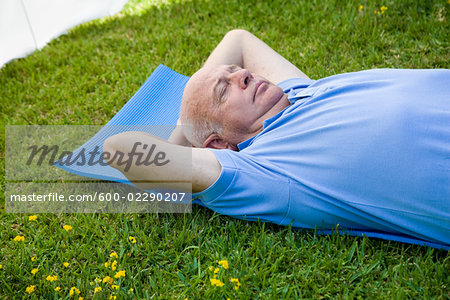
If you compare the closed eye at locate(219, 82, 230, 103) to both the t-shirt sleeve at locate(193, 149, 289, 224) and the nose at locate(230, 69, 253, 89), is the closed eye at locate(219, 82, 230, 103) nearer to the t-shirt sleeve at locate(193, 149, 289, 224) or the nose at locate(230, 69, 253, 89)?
the nose at locate(230, 69, 253, 89)

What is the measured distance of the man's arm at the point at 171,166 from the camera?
6.74ft

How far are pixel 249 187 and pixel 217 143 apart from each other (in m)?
0.45

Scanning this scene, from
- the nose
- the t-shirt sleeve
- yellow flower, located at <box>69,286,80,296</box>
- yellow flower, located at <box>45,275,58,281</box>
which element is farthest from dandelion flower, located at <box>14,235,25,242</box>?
the nose

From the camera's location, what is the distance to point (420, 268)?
192cm

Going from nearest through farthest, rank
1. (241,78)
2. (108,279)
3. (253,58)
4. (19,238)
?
1. (108,279)
2. (19,238)
3. (241,78)
4. (253,58)

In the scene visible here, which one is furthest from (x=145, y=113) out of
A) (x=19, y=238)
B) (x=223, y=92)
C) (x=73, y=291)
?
(x=73, y=291)

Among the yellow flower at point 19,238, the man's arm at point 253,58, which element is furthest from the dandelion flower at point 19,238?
the man's arm at point 253,58

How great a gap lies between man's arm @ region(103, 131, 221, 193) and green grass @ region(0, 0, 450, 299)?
32 cm

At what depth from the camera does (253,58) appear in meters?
2.91

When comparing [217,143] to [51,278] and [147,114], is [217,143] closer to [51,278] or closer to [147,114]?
[147,114]

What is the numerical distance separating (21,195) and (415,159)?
2.23 m

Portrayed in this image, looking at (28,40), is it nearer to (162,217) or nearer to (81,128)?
(81,128)

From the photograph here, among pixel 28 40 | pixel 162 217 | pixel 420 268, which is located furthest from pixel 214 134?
pixel 28 40

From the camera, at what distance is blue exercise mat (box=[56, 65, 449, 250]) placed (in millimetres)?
2705
